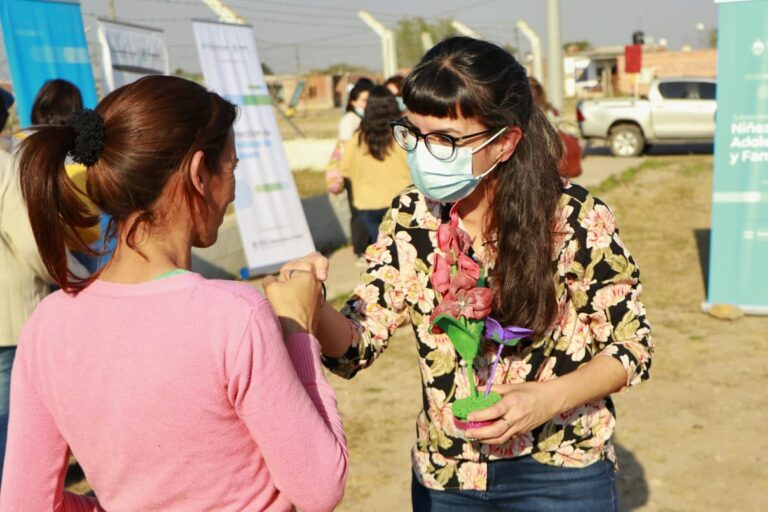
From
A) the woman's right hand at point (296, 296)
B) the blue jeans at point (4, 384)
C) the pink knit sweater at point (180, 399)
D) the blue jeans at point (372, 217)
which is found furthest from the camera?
the blue jeans at point (372, 217)

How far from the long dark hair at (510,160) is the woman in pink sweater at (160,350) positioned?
1.86 ft

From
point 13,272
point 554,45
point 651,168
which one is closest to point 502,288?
point 13,272

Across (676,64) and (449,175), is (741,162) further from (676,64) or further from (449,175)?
(676,64)

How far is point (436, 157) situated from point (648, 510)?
2708mm

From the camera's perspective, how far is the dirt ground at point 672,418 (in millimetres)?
4277

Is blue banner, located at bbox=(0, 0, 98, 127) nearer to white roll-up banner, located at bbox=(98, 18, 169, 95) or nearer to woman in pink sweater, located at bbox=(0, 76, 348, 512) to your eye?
white roll-up banner, located at bbox=(98, 18, 169, 95)

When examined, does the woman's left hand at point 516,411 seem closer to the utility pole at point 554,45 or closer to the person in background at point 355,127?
the person in background at point 355,127

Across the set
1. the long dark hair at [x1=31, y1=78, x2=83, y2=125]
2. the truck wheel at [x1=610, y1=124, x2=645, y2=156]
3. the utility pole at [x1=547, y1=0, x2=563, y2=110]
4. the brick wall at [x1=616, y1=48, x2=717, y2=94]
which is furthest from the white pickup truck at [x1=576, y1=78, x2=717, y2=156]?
the brick wall at [x1=616, y1=48, x2=717, y2=94]

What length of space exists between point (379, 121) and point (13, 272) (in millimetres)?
4010

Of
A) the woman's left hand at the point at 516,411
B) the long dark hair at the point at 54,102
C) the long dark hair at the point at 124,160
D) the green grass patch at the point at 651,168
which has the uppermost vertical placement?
the long dark hair at the point at 124,160

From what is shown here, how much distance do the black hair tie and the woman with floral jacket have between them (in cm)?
66

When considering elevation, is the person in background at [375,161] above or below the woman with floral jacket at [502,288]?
below

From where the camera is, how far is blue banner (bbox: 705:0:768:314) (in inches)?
255

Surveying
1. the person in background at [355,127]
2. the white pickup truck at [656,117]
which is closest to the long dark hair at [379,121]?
the person in background at [355,127]
